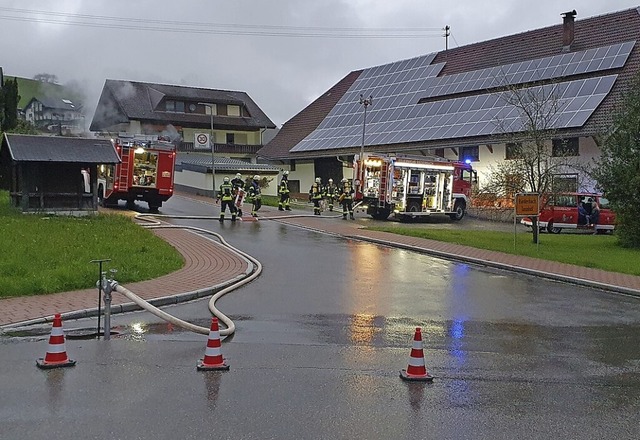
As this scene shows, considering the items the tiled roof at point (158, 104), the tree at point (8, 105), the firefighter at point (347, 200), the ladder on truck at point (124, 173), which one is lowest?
the firefighter at point (347, 200)

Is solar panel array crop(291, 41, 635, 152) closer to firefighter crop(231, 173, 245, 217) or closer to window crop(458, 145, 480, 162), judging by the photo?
window crop(458, 145, 480, 162)

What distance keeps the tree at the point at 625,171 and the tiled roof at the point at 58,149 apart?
15.5 metres

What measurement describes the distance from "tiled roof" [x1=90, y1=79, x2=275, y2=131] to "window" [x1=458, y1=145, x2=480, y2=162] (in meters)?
29.3

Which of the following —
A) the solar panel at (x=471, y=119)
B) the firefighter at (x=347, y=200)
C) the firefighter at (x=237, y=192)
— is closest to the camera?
the firefighter at (x=237, y=192)

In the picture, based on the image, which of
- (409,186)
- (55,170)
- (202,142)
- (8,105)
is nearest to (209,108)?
(202,142)

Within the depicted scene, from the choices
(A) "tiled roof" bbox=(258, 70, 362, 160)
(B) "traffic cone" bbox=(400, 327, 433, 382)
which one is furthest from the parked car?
(A) "tiled roof" bbox=(258, 70, 362, 160)

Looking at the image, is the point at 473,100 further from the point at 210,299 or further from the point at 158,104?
the point at 210,299

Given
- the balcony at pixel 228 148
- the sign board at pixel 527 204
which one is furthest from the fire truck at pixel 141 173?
the balcony at pixel 228 148

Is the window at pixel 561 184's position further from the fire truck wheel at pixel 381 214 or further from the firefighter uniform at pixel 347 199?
the firefighter uniform at pixel 347 199

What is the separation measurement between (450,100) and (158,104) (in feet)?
91.7

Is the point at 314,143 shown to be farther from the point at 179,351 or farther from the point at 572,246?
the point at 179,351

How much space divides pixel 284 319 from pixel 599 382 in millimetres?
4104

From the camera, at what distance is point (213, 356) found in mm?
6500

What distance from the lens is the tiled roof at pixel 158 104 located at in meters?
54.9
